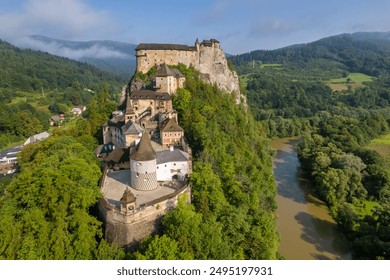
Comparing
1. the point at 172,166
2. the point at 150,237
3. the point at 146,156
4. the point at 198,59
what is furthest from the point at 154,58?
the point at 150,237

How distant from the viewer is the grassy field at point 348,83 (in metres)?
157

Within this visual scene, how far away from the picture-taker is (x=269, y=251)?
26438 millimetres

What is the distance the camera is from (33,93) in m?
134

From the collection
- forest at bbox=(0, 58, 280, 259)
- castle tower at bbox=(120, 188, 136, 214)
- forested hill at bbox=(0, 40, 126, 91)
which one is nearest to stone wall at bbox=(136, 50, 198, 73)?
forest at bbox=(0, 58, 280, 259)

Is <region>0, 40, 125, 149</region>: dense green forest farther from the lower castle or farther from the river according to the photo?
the river

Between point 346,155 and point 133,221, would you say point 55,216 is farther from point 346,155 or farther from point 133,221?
point 346,155

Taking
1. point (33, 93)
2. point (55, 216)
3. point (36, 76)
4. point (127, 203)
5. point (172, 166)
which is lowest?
point (55, 216)

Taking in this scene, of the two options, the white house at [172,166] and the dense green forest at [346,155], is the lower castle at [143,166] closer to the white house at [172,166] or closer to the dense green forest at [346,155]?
the white house at [172,166]

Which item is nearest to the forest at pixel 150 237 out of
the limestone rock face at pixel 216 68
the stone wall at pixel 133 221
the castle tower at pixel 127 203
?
the stone wall at pixel 133 221

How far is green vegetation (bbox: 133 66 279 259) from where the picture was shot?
22.2m

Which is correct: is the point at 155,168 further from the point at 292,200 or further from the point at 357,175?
the point at 357,175

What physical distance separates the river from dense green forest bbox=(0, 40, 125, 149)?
41.2m

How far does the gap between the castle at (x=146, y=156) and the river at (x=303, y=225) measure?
1537 cm

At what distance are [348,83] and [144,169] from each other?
167m
